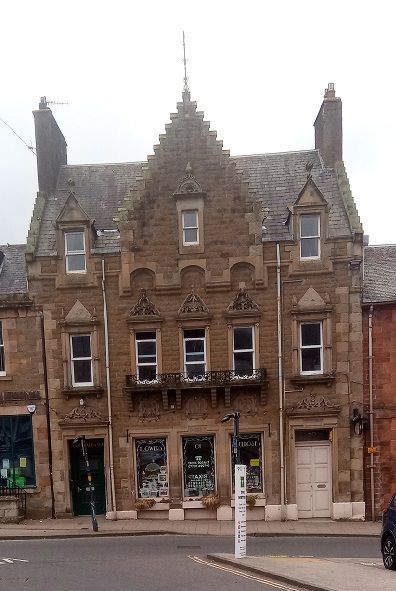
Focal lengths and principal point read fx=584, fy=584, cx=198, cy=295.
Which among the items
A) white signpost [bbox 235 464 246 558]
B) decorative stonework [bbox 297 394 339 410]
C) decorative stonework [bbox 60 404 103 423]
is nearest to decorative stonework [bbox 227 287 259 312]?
decorative stonework [bbox 297 394 339 410]

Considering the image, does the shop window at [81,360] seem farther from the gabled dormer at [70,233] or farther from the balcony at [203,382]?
the gabled dormer at [70,233]

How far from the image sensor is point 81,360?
20625 millimetres

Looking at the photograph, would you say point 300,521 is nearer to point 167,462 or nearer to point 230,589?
point 167,462

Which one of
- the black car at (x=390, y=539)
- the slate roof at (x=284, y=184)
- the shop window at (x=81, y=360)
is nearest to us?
the black car at (x=390, y=539)

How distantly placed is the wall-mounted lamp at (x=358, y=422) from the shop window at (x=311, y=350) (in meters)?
1.87

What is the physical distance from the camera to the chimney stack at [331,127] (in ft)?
71.3

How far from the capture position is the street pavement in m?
11.4

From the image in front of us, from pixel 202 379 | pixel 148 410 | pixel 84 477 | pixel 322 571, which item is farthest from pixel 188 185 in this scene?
pixel 322 571

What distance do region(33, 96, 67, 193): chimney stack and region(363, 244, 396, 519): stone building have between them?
12622 millimetres

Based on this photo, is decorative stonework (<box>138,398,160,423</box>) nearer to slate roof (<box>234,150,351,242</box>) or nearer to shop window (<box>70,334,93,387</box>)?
shop window (<box>70,334,93,387</box>)

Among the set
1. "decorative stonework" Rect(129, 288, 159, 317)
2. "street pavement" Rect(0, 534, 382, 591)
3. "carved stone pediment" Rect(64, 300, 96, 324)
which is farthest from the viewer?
"carved stone pediment" Rect(64, 300, 96, 324)

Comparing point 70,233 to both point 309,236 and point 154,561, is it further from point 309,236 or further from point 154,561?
point 154,561

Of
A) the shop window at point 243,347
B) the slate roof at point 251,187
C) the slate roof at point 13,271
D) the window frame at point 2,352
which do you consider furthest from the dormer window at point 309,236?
the window frame at point 2,352

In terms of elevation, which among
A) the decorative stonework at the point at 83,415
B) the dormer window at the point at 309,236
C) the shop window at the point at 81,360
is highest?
the dormer window at the point at 309,236
